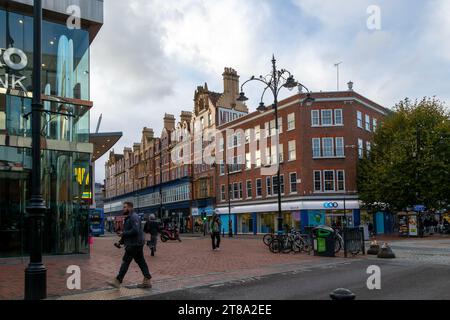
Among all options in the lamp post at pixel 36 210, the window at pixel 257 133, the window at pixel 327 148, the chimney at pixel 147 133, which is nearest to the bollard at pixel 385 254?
the lamp post at pixel 36 210

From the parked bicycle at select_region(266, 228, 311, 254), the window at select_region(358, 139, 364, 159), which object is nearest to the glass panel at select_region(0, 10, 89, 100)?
the parked bicycle at select_region(266, 228, 311, 254)

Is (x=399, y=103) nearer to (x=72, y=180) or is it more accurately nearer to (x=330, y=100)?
(x=330, y=100)

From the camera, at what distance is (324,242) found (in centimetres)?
1795

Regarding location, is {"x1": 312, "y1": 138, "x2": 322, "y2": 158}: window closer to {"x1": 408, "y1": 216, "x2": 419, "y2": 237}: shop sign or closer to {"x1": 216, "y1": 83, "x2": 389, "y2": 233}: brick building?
{"x1": 216, "y1": 83, "x2": 389, "y2": 233}: brick building

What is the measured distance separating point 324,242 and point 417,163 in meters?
21.7

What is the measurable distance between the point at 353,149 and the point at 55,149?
32.5m

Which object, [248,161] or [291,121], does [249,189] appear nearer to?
[248,161]

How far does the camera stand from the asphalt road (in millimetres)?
8820

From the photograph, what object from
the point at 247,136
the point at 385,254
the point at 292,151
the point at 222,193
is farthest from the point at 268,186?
the point at 385,254

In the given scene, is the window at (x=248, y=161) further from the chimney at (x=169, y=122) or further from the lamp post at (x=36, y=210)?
the lamp post at (x=36, y=210)

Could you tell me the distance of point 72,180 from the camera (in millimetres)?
18234

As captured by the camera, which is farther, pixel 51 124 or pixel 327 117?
pixel 327 117
